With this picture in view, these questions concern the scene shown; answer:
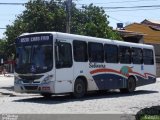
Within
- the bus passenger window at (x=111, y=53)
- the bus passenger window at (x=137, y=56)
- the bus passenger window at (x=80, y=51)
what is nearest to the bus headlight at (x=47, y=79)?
the bus passenger window at (x=80, y=51)

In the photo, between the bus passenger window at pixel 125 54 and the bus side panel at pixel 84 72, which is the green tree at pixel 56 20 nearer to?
the bus passenger window at pixel 125 54

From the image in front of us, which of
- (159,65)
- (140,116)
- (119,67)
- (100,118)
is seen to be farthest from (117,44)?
(159,65)

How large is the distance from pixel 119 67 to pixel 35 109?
902 cm

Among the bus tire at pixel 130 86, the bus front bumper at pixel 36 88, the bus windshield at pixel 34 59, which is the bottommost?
the bus tire at pixel 130 86

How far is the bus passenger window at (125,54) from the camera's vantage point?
24459 mm

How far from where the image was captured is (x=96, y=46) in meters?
22.4

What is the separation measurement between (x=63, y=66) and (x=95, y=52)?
2.99 meters

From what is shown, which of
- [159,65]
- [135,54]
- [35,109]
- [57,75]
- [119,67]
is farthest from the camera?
[159,65]

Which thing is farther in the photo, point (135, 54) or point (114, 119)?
point (135, 54)

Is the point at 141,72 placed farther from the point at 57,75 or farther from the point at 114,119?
the point at 114,119

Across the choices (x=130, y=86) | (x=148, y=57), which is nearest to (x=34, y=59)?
(x=130, y=86)

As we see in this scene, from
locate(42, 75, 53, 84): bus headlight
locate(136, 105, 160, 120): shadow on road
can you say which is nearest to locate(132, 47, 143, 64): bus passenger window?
locate(42, 75, 53, 84): bus headlight

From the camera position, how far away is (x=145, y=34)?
6150 cm

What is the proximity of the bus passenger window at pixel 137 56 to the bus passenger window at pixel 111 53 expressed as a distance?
2006 millimetres
